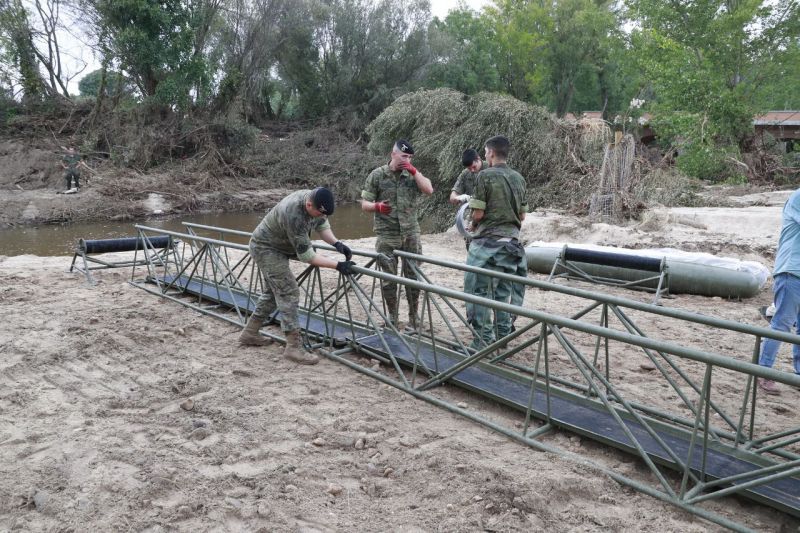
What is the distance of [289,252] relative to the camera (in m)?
4.79

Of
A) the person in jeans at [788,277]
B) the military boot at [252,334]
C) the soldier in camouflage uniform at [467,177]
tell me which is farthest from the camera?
the soldier in camouflage uniform at [467,177]

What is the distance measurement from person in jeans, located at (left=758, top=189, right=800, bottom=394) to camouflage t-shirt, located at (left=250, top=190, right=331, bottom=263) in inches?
133

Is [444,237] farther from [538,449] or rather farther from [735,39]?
[735,39]

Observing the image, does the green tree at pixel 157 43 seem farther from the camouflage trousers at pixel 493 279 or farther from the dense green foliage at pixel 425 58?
the camouflage trousers at pixel 493 279

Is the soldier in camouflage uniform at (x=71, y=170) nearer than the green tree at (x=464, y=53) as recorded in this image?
Yes

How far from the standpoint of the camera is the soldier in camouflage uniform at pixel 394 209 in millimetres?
5297

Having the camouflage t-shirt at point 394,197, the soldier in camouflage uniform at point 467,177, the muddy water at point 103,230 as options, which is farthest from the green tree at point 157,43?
the camouflage t-shirt at point 394,197

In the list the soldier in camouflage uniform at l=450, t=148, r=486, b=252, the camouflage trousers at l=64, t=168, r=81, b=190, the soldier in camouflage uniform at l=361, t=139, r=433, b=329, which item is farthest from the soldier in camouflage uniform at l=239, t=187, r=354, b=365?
the camouflage trousers at l=64, t=168, r=81, b=190

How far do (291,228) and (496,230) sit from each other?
1753mm

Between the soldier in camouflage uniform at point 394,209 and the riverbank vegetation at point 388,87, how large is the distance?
7.75 m

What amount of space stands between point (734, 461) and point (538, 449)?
102 centimetres

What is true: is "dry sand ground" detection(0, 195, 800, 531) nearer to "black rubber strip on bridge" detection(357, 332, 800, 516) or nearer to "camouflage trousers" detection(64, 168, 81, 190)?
"black rubber strip on bridge" detection(357, 332, 800, 516)

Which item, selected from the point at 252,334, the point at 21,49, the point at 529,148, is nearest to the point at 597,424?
the point at 252,334

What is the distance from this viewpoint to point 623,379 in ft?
14.5
